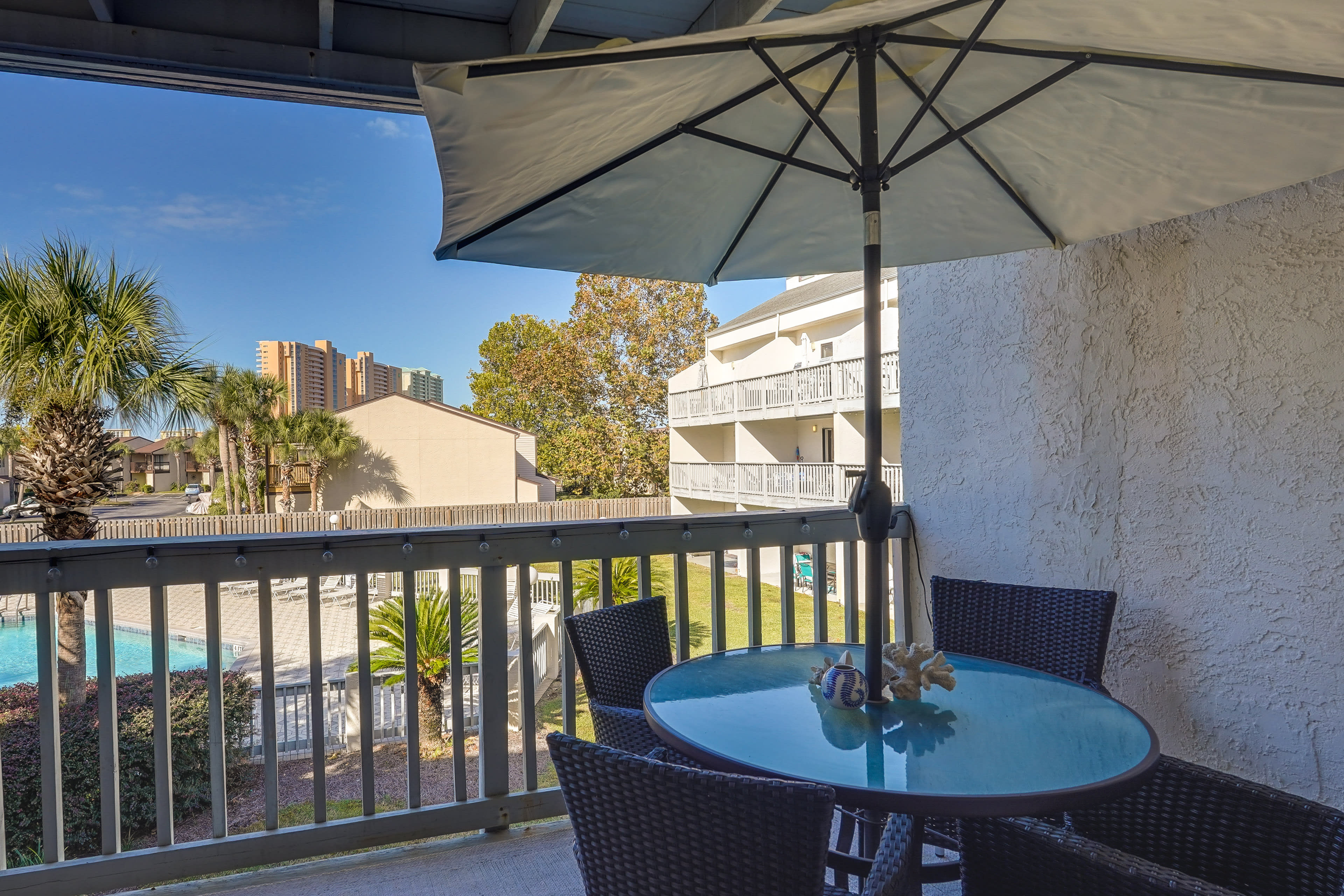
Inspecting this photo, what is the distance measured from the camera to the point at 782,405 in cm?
1299

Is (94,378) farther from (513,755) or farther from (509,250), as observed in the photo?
(509,250)

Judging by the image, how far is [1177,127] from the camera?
1.63 m

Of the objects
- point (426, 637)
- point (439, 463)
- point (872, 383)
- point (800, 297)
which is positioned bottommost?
point (426, 637)

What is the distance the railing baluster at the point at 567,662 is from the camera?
88.2 inches

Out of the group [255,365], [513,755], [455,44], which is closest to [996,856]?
[455,44]

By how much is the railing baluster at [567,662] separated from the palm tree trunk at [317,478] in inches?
612

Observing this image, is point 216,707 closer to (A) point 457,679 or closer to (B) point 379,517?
(A) point 457,679

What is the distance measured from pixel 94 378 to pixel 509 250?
978 centimetres

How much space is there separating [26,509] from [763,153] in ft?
36.3

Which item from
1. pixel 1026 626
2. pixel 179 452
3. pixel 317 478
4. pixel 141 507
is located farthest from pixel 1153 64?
pixel 317 478

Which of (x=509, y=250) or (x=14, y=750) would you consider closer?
(x=509, y=250)

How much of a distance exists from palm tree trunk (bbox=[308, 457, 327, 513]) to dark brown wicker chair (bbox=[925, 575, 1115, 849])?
16.3 metres

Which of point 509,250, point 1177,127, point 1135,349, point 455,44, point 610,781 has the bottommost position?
point 610,781

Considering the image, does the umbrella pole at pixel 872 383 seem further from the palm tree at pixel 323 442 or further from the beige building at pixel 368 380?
the palm tree at pixel 323 442
